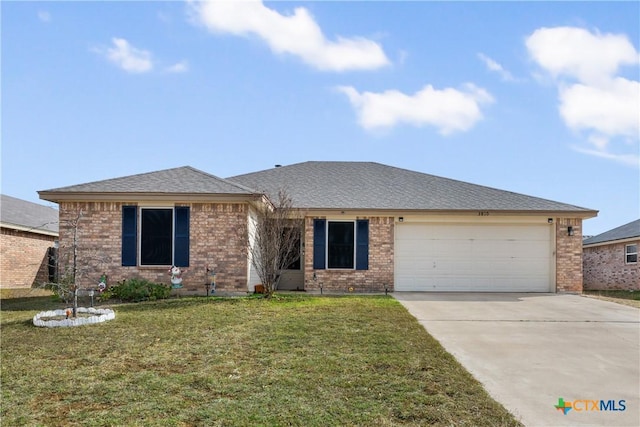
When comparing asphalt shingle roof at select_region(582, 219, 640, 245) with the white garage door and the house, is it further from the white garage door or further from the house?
the white garage door

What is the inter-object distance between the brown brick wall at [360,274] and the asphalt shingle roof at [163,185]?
121 inches

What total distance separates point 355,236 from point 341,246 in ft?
1.75

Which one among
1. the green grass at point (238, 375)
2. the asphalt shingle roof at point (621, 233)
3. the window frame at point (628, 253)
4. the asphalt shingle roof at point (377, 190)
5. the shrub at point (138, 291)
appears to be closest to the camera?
the green grass at point (238, 375)

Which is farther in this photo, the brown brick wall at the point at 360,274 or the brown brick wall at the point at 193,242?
the brown brick wall at the point at 360,274

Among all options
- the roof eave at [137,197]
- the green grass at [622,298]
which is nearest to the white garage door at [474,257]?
the green grass at [622,298]

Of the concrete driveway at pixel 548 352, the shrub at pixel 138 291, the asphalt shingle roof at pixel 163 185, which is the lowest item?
the concrete driveway at pixel 548 352

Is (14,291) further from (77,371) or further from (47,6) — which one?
(77,371)

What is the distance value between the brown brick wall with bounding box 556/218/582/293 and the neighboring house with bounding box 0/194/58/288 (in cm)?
1682

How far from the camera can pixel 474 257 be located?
49.3ft

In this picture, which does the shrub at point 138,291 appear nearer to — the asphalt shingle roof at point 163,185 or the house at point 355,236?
the house at point 355,236

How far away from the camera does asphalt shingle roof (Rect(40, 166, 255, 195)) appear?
12461 millimetres

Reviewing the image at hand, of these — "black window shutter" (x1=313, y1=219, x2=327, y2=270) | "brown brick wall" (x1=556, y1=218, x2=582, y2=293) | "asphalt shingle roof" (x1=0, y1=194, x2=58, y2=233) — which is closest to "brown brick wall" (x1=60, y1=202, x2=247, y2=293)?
"black window shutter" (x1=313, y1=219, x2=327, y2=270)

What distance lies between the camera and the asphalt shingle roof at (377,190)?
48.9ft

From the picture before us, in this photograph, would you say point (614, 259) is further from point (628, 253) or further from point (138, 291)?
point (138, 291)
